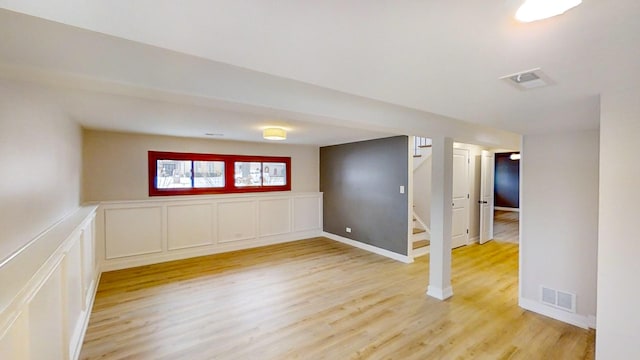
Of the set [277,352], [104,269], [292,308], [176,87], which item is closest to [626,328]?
[277,352]

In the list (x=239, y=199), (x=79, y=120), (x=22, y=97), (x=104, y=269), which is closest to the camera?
(x=22, y=97)

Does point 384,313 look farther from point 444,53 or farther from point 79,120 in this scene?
point 79,120

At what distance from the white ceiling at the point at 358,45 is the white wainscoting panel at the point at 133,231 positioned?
3611 millimetres

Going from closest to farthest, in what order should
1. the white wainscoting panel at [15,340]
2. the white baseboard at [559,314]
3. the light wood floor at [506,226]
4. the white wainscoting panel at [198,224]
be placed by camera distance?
1. the white wainscoting panel at [15,340]
2. the white baseboard at [559,314]
3. the white wainscoting panel at [198,224]
4. the light wood floor at [506,226]

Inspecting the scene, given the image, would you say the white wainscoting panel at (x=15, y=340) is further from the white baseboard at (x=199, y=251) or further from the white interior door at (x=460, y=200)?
the white interior door at (x=460, y=200)

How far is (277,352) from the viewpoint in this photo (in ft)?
7.67

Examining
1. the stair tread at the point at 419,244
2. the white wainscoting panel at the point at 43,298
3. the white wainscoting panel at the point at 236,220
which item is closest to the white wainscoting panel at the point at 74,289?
the white wainscoting panel at the point at 43,298

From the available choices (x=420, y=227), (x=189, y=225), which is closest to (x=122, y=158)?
(x=189, y=225)

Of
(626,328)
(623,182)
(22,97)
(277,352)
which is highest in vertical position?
(22,97)

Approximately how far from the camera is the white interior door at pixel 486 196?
5.95 m

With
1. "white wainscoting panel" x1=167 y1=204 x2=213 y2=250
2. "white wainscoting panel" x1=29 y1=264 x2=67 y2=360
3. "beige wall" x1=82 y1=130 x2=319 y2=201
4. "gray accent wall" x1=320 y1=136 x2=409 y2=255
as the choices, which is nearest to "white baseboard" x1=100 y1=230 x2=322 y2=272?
"white wainscoting panel" x1=167 y1=204 x2=213 y2=250

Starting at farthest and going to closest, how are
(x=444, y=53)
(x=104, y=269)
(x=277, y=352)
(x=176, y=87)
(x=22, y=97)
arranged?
(x=104, y=269) → (x=277, y=352) → (x=22, y=97) → (x=176, y=87) → (x=444, y=53)

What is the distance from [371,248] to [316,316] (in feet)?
8.38

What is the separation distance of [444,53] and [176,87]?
136 centimetres
